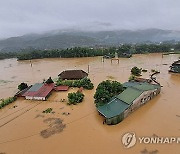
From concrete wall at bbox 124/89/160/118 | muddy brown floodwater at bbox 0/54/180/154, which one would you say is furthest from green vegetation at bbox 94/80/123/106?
concrete wall at bbox 124/89/160/118

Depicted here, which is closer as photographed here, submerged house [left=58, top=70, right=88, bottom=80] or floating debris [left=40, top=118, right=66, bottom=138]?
→ floating debris [left=40, top=118, right=66, bottom=138]

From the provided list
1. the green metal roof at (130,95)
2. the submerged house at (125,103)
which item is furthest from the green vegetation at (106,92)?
the green metal roof at (130,95)

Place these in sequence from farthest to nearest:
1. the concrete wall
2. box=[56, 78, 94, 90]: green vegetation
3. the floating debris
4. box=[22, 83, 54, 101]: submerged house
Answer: box=[56, 78, 94, 90]: green vegetation < box=[22, 83, 54, 101]: submerged house < the concrete wall < the floating debris

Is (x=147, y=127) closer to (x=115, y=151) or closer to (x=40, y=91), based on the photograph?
(x=115, y=151)

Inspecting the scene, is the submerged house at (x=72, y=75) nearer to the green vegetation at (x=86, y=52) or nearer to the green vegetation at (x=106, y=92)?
the green vegetation at (x=106, y=92)

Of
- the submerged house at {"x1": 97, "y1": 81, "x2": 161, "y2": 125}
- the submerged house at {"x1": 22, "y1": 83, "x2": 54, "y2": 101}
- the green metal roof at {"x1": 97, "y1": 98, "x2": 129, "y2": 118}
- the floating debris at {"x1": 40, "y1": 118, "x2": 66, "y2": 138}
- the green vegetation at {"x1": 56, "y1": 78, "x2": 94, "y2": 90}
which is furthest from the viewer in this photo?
the green vegetation at {"x1": 56, "y1": 78, "x2": 94, "y2": 90}

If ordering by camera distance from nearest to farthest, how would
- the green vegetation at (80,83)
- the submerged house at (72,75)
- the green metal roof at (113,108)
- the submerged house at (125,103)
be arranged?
the submerged house at (125,103) → the green metal roof at (113,108) → the green vegetation at (80,83) → the submerged house at (72,75)

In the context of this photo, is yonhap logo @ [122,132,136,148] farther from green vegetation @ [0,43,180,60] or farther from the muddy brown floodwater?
green vegetation @ [0,43,180,60]
